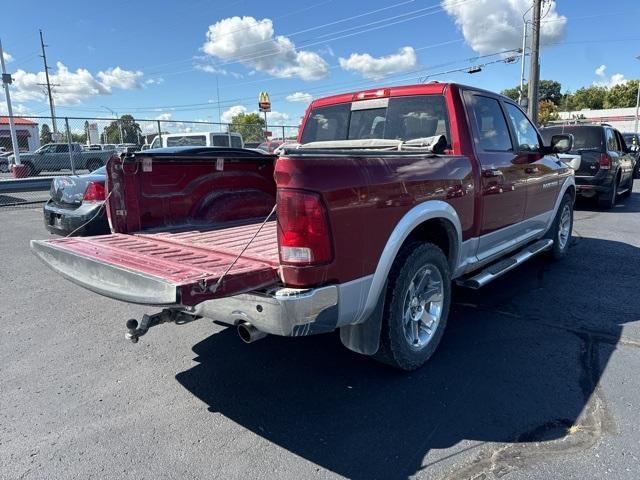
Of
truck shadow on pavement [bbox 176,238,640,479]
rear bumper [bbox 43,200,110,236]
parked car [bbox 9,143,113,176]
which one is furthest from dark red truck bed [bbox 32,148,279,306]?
parked car [bbox 9,143,113,176]

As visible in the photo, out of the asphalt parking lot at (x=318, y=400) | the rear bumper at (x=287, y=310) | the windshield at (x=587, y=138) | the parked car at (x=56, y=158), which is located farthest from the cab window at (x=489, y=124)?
the parked car at (x=56, y=158)

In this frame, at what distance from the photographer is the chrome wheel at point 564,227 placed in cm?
652

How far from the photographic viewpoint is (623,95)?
85.1 m

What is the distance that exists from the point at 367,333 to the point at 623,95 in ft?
334

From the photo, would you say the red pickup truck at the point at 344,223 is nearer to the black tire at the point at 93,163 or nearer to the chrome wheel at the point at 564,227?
the chrome wheel at the point at 564,227

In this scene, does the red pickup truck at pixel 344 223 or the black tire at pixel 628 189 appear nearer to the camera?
the red pickup truck at pixel 344 223

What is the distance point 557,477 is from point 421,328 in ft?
4.54

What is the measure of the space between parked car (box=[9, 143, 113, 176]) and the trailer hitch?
23.2m

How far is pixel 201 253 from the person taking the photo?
3.23 meters

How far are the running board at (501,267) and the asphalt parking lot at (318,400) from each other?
46 centimetres

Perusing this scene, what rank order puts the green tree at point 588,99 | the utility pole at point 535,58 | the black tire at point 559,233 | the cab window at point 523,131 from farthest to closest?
the green tree at point 588,99, the utility pole at point 535,58, the black tire at point 559,233, the cab window at point 523,131

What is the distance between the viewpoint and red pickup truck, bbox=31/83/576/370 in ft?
8.16

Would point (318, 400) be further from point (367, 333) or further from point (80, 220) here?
point (80, 220)

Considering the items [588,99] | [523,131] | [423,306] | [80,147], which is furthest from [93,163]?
[588,99]
